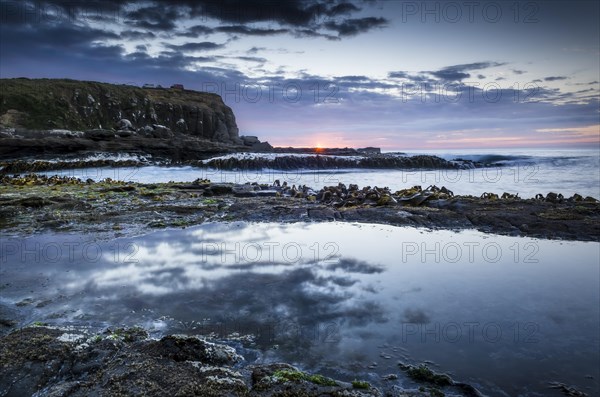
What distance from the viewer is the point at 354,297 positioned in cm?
466

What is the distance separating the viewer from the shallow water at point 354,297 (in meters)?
3.31

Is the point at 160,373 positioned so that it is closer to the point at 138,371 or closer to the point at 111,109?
the point at 138,371

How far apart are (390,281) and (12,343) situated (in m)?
4.44

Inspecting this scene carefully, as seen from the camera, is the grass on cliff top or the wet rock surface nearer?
the wet rock surface

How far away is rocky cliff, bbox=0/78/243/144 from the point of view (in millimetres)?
61156

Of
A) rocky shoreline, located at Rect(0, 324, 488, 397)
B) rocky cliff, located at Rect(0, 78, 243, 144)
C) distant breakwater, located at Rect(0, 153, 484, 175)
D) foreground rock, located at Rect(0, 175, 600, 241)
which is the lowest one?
rocky shoreline, located at Rect(0, 324, 488, 397)

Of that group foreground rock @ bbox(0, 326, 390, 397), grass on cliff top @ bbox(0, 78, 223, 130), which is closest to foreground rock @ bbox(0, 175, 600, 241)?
foreground rock @ bbox(0, 326, 390, 397)

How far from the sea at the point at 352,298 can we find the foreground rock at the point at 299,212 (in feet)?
3.62

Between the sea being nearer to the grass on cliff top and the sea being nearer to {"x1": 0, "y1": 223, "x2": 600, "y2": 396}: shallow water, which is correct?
{"x1": 0, "y1": 223, "x2": 600, "y2": 396}: shallow water

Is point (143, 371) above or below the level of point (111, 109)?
below

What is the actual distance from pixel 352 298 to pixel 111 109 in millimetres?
84115

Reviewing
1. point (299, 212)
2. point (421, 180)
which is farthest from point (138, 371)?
point (421, 180)

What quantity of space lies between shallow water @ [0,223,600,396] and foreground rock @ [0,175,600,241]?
1194 millimetres

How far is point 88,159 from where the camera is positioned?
33.8 m
